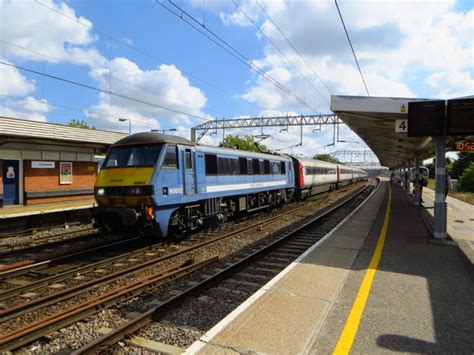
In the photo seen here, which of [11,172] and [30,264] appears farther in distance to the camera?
[11,172]

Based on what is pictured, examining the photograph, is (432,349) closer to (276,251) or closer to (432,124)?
(276,251)

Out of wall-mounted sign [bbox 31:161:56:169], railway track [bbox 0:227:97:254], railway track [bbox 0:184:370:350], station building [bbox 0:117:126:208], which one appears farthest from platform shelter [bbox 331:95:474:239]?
wall-mounted sign [bbox 31:161:56:169]

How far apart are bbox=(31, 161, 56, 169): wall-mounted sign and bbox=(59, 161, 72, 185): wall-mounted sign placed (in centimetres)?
41

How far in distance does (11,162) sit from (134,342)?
13073 millimetres

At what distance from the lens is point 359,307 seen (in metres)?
5.03

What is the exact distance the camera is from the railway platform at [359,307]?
4.00 meters

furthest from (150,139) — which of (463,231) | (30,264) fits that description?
(463,231)

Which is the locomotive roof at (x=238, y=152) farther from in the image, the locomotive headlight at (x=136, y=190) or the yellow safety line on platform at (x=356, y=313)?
the yellow safety line on platform at (x=356, y=313)

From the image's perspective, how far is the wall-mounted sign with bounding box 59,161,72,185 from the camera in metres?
16.8

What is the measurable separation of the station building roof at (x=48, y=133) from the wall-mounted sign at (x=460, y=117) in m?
14.2

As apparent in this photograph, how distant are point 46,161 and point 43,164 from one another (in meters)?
0.18

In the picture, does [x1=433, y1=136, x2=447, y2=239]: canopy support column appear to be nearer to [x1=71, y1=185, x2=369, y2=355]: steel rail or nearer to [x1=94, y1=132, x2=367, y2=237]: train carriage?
[x1=71, y1=185, x2=369, y2=355]: steel rail

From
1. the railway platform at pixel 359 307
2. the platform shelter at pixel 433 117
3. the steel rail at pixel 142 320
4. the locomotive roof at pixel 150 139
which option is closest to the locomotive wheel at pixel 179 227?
the locomotive roof at pixel 150 139

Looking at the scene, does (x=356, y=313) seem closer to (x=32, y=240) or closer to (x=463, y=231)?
(x=463, y=231)
